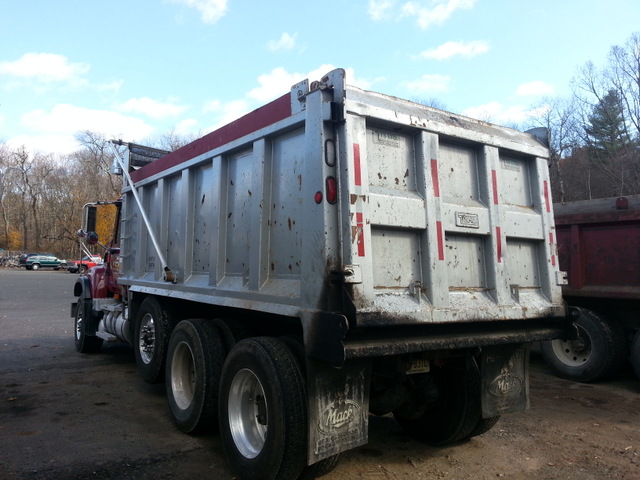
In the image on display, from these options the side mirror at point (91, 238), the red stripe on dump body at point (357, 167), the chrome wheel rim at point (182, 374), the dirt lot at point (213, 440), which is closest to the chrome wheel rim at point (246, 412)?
the dirt lot at point (213, 440)

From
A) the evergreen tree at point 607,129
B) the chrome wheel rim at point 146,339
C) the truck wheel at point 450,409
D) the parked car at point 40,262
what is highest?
the evergreen tree at point 607,129

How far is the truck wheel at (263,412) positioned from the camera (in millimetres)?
3092

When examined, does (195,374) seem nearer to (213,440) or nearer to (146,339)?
(213,440)

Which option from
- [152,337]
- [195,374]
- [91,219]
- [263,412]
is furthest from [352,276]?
[91,219]

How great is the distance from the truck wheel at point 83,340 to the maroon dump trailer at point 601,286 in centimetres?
754

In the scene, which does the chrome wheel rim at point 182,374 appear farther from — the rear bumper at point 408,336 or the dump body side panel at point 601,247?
the dump body side panel at point 601,247

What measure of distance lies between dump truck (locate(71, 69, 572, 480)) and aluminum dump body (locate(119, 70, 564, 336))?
0.01 m

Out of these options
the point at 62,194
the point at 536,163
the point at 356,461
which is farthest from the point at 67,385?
the point at 62,194

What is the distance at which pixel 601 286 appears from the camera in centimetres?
673

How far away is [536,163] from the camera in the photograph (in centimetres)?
431

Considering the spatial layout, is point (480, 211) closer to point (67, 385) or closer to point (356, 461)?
point (356, 461)

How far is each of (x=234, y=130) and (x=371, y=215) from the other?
6.07 feet

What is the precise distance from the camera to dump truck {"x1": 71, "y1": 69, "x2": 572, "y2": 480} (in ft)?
10.1

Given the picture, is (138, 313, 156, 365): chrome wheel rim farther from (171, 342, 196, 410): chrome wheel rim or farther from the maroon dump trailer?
the maroon dump trailer
